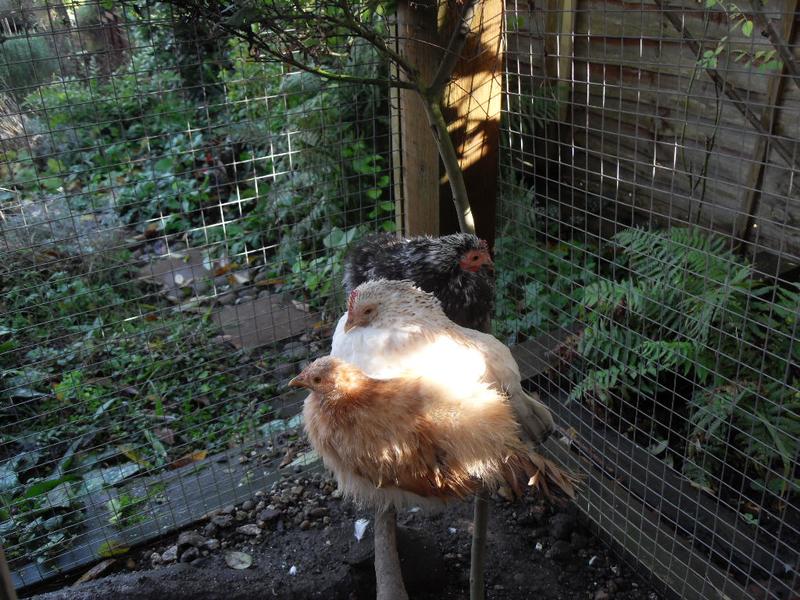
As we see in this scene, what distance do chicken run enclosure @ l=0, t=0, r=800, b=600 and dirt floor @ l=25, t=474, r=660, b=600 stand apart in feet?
0.40

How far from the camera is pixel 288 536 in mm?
3246

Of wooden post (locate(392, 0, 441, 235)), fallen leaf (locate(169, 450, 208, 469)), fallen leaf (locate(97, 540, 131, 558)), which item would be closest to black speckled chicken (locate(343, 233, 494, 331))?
wooden post (locate(392, 0, 441, 235))

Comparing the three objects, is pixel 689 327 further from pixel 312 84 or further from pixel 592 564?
pixel 312 84

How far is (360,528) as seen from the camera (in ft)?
10.3

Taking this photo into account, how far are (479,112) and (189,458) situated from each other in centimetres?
238

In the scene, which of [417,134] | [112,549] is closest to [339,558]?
[112,549]

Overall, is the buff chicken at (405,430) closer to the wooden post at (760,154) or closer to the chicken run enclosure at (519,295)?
the chicken run enclosure at (519,295)

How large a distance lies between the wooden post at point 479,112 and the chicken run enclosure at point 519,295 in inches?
0.5

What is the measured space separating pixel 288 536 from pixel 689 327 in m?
2.24

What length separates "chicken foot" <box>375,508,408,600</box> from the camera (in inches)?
101

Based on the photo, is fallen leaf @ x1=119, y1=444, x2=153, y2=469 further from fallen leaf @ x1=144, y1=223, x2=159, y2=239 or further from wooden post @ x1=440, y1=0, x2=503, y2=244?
fallen leaf @ x1=144, y1=223, x2=159, y2=239

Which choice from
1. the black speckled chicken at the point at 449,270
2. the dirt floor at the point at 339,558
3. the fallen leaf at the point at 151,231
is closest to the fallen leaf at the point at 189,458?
the dirt floor at the point at 339,558

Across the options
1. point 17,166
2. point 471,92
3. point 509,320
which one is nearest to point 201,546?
point 509,320

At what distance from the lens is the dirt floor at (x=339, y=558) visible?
2850mm
